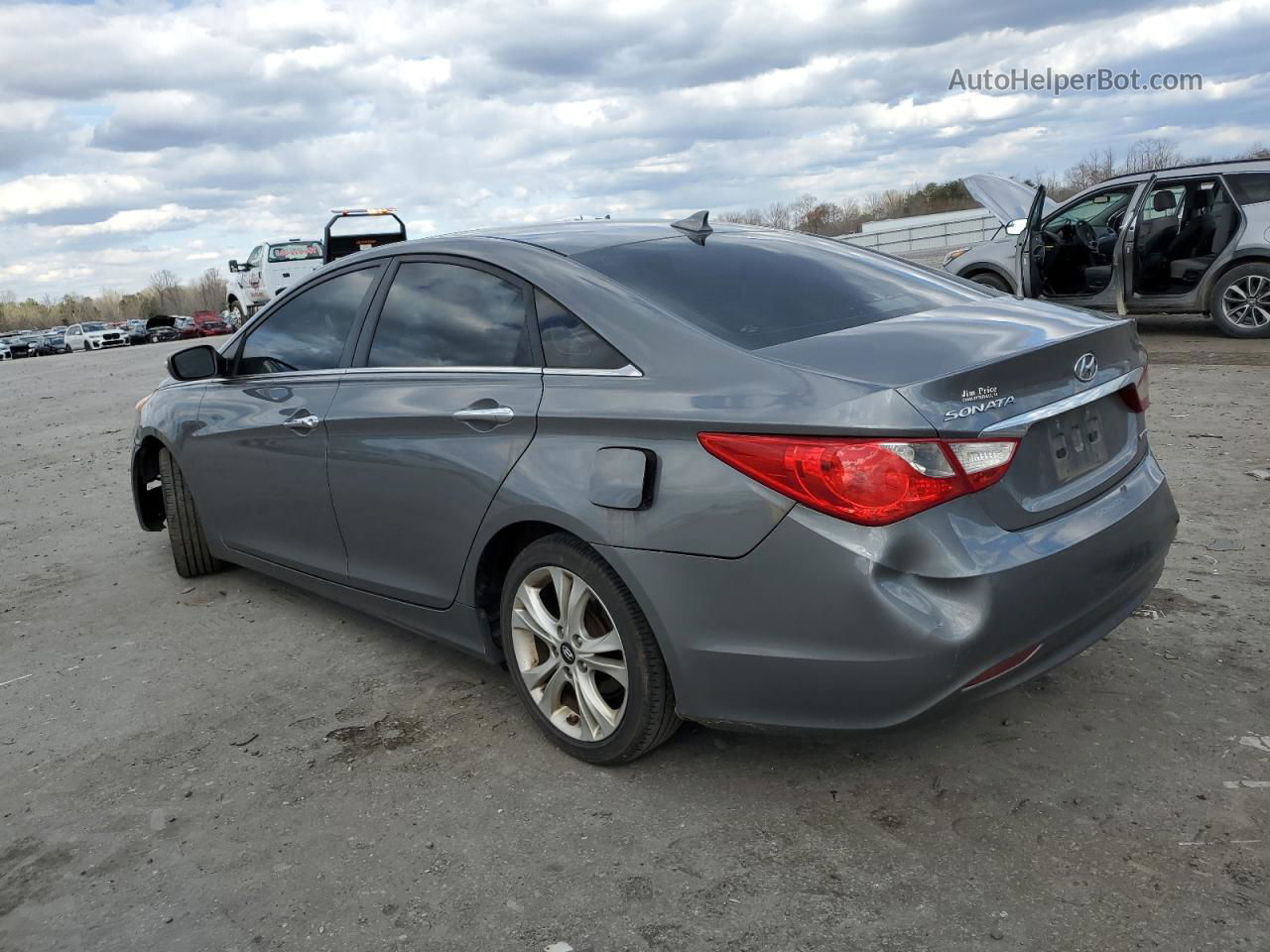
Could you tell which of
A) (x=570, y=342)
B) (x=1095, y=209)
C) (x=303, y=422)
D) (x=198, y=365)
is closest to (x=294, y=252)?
(x=1095, y=209)

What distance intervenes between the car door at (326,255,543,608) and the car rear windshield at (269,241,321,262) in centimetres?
2459

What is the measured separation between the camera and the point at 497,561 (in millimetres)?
3391

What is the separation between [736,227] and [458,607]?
177 centimetres

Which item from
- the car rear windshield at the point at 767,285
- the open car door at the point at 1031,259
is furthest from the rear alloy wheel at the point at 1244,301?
the car rear windshield at the point at 767,285

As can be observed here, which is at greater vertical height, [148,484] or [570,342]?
[570,342]

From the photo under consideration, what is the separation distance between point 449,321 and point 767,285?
1104mm

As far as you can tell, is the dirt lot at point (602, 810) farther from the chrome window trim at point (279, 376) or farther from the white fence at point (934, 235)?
the white fence at point (934, 235)

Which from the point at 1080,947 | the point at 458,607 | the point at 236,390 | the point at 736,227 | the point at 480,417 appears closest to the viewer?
the point at 1080,947

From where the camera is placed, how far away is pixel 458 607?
351 centimetres

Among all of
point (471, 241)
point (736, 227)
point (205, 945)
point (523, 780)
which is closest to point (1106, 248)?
point (736, 227)

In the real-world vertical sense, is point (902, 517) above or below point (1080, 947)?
above

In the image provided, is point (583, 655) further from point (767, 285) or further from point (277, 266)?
point (277, 266)

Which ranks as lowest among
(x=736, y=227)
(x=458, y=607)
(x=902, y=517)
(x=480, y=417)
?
(x=458, y=607)

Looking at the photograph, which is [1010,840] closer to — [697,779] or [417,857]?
[697,779]
